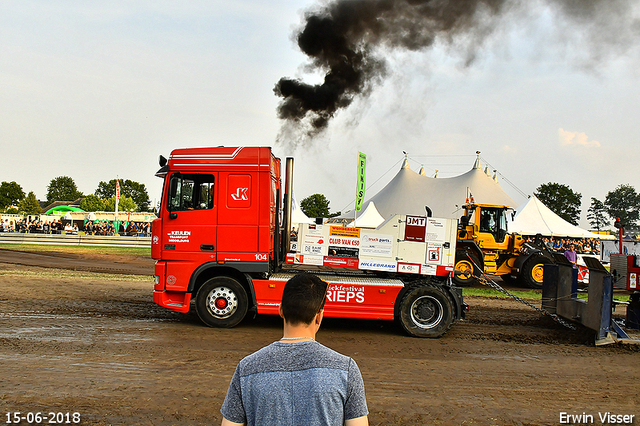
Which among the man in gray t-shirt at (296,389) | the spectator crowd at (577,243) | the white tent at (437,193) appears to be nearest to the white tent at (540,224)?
the spectator crowd at (577,243)

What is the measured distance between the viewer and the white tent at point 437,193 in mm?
32531

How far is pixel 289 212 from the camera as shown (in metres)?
9.10

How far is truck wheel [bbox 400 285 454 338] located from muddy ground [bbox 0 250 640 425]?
0.23 metres

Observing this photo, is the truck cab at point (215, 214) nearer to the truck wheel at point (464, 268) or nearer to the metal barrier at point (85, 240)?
the truck wheel at point (464, 268)

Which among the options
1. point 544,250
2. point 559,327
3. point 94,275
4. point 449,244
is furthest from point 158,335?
point 544,250

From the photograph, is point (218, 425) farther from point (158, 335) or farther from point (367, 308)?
point (367, 308)

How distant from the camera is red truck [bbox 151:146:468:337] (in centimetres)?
817

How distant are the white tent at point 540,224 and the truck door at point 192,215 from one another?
23622mm

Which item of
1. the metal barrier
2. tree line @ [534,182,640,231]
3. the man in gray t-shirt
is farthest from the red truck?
tree line @ [534,182,640,231]

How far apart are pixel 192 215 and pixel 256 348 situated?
8.62 ft

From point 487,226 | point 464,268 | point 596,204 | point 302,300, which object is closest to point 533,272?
point 487,226

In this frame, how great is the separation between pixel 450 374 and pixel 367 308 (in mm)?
2267

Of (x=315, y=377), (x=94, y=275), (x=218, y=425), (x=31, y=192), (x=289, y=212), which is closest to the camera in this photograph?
(x=315, y=377)

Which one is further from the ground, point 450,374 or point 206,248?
point 206,248
